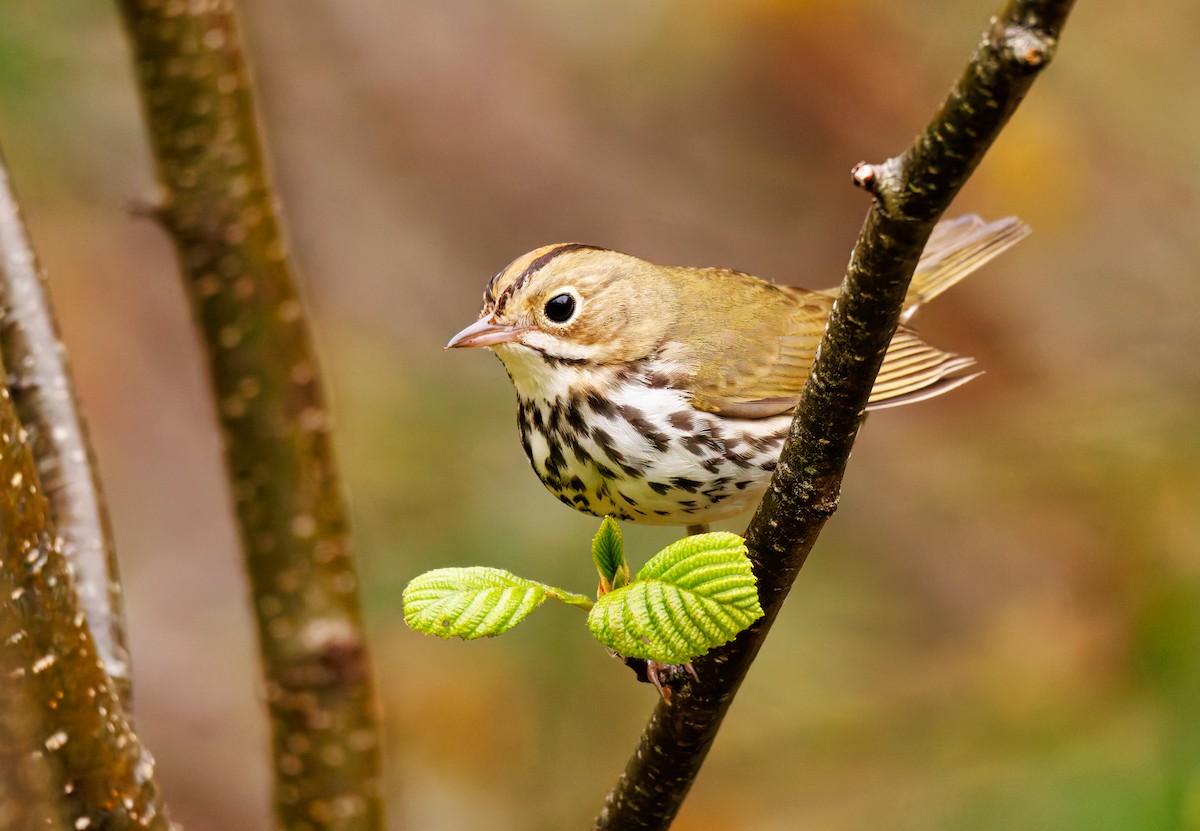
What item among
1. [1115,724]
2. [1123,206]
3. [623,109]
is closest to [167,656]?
[623,109]

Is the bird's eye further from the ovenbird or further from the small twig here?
the small twig

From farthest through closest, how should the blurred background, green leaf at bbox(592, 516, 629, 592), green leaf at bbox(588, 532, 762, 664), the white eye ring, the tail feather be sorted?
1. the blurred background
2. the tail feather
3. the white eye ring
4. green leaf at bbox(592, 516, 629, 592)
5. green leaf at bbox(588, 532, 762, 664)

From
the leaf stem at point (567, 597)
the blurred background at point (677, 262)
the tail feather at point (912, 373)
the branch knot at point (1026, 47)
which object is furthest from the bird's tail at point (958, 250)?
the branch knot at point (1026, 47)

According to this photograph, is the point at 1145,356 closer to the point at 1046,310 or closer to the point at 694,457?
the point at 1046,310

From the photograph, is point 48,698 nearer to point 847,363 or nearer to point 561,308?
point 847,363

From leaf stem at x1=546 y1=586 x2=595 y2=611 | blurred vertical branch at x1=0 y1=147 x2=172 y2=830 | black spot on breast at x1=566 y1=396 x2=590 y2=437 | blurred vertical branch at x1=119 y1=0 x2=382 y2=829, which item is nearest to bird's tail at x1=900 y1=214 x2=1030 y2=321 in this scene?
black spot on breast at x1=566 y1=396 x2=590 y2=437
